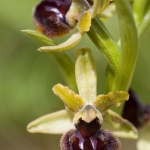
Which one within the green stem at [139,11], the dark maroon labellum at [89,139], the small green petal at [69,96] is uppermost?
the green stem at [139,11]

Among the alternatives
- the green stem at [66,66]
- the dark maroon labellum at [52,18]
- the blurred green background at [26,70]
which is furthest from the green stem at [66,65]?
the blurred green background at [26,70]

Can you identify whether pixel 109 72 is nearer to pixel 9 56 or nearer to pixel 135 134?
pixel 135 134

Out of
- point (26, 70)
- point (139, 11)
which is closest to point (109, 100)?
point (139, 11)

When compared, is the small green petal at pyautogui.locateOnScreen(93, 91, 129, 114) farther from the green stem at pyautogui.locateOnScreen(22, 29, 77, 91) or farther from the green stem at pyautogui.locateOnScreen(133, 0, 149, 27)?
the green stem at pyautogui.locateOnScreen(133, 0, 149, 27)

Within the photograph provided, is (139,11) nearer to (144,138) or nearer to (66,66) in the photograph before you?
(66,66)

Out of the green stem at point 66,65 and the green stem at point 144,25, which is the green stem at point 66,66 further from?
the green stem at point 144,25

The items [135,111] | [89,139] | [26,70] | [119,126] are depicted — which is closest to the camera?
[89,139]

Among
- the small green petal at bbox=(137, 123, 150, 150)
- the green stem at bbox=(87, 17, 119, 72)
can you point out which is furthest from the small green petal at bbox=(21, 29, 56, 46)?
the small green petal at bbox=(137, 123, 150, 150)
